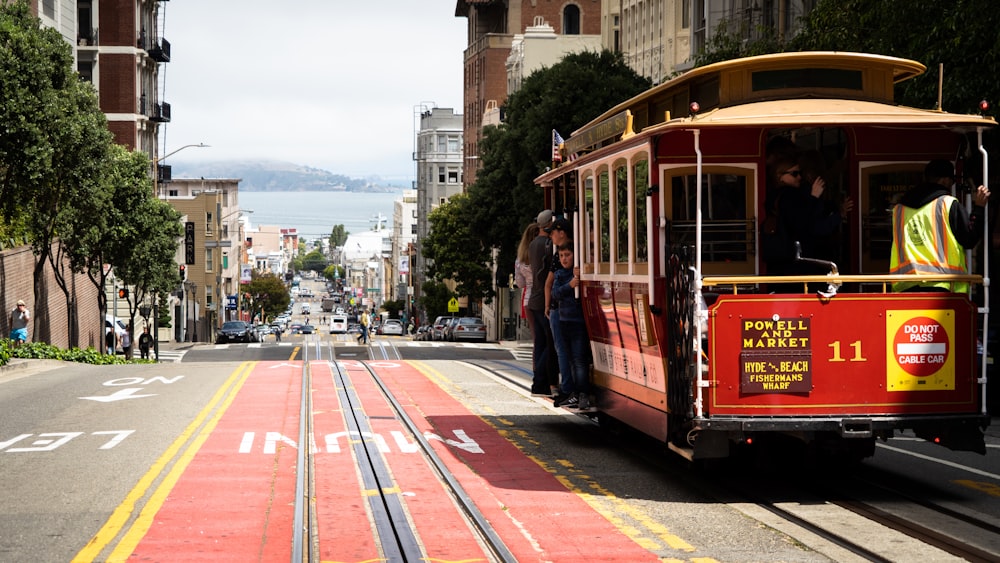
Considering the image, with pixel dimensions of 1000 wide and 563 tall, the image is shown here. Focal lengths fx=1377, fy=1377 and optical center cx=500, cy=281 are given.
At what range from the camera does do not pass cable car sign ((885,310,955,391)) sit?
33.7 feet

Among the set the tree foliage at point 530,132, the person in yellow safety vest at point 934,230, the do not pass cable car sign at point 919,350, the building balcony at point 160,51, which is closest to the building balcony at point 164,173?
the building balcony at point 160,51

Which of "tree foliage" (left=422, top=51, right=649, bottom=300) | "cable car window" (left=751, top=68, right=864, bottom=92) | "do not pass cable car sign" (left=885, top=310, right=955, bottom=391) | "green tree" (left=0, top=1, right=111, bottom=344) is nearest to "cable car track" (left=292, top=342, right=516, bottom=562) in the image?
"do not pass cable car sign" (left=885, top=310, right=955, bottom=391)

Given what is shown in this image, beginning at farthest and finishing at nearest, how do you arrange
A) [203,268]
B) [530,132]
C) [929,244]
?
1. [203,268]
2. [530,132]
3. [929,244]

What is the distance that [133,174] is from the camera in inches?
1818

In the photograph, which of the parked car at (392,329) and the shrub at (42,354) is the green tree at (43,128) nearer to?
the shrub at (42,354)

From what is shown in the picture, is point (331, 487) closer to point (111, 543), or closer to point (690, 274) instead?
point (111, 543)

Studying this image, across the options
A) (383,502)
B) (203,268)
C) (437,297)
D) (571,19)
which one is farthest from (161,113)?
(383,502)

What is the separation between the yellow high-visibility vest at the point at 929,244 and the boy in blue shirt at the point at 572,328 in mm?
4025

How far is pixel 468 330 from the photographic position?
65.9 m

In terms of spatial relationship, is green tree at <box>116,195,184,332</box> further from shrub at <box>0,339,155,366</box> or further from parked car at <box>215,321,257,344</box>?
shrub at <box>0,339,155,366</box>

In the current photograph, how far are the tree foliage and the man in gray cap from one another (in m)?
28.8

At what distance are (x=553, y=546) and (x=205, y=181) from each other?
132 metres

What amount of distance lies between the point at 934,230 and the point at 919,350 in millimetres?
912

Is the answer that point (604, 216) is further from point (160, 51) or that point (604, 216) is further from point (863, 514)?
point (160, 51)
